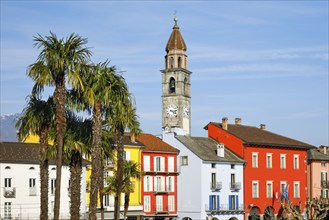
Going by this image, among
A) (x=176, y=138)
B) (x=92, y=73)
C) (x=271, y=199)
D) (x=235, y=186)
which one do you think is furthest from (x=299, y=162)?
(x=92, y=73)

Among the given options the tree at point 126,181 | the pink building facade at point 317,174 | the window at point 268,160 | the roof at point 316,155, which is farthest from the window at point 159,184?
the roof at point 316,155

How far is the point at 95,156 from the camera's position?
128 feet

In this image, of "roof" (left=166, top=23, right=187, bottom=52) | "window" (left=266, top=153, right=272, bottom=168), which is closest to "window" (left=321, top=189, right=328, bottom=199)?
"window" (left=266, top=153, right=272, bottom=168)

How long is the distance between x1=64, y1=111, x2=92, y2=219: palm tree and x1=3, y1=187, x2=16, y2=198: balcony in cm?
2253

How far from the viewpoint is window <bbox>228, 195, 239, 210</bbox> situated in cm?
8438

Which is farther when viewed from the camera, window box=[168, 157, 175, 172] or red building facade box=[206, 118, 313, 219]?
red building facade box=[206, 118, 313, 219]

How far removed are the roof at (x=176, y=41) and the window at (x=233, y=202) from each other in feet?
96.5

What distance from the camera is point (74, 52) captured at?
36.6 m

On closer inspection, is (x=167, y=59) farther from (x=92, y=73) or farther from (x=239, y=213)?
(x=92, y=73)

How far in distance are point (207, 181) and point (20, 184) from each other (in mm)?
26323

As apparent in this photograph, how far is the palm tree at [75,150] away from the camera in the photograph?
130ft

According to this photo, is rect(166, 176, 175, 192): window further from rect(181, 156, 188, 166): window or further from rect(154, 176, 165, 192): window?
rect(181, 156, 188, 166): window

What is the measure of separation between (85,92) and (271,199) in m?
55.6

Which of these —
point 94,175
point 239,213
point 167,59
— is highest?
point 167,59
